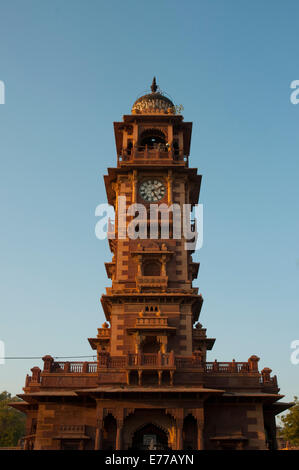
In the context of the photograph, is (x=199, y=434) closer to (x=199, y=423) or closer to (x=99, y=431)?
(x=199, y=423)

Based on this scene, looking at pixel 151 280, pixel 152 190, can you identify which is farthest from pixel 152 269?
pixel 152 190

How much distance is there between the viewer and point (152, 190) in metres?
45.1

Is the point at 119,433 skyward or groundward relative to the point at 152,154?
groundward

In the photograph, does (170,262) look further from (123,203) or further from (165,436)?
(165,436)

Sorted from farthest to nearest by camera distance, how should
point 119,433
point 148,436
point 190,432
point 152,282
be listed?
point 152,282 → point 148,436 → point 190,432 → point 119,433

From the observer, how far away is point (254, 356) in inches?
1497

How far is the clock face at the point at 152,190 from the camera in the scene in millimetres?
44656

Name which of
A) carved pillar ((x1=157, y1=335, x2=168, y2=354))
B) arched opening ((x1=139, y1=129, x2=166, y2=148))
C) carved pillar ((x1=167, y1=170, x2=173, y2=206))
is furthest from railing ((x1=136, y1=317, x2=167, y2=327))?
arched opening ((x1=139, y1=129, x2=166, y2=148))

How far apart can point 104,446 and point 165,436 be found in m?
4.29

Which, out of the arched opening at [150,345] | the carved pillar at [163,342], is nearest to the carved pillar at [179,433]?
the carved pillar at [163,342]

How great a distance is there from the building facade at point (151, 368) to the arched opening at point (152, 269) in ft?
0.27

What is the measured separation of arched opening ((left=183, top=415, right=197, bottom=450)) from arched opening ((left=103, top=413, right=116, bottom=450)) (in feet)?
15.8

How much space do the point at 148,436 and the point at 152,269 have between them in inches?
511
